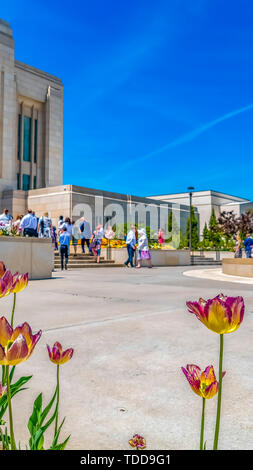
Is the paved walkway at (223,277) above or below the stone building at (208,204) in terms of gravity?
below

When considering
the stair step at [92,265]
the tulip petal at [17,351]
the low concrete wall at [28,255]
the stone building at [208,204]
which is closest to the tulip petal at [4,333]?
the tulip petal at [17,351]

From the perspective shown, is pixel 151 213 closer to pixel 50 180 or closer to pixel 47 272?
pixel 50 180

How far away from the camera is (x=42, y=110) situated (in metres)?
43.7

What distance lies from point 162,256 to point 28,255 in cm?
1196

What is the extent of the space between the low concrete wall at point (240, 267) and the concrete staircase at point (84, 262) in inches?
243

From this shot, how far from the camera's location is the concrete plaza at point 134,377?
1855 millimetres

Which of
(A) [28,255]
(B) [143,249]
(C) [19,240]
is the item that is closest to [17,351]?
(C) [19,240]

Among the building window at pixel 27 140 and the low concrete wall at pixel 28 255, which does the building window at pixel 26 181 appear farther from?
the low concrete wall at pixel 28 255

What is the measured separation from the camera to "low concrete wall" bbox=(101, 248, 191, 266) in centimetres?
2005

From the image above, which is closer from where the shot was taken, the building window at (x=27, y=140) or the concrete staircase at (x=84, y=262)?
the concrete staircase at (x=84, y=262)

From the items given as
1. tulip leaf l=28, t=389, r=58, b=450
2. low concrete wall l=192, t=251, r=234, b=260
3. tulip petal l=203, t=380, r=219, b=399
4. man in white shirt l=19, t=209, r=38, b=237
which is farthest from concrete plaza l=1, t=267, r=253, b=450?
low concrete wall l=192, t=251, r=234, b=260

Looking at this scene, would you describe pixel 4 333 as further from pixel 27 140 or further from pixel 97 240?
pixel 27 140
